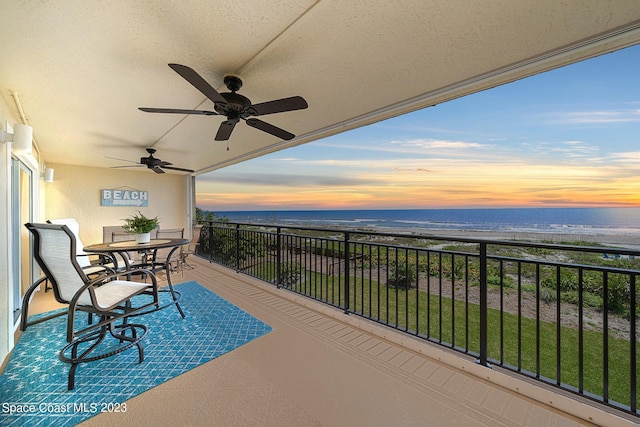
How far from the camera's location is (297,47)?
5.33 feet

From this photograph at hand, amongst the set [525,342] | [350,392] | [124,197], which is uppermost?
[124,197]

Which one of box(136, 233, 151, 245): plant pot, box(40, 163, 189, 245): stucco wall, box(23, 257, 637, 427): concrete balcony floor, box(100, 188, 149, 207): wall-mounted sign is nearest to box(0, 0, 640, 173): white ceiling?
box(136, 233, 151, 245): plant pot

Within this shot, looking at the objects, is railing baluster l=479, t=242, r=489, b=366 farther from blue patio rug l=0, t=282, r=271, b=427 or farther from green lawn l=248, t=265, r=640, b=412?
blue patio rug l=0, t=282, r=271, b=427

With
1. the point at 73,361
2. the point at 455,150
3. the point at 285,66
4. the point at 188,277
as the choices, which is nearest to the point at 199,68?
the point at 285,66

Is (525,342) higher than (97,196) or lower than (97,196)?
lower

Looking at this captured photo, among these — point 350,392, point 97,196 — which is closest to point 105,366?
point 350,392

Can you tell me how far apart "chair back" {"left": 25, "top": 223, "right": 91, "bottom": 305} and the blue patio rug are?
0.56 m

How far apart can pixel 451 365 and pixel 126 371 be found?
2.53 m

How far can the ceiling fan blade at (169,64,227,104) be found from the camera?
1425 mm

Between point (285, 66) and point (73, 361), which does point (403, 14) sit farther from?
point (73, 361)

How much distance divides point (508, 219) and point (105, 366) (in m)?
17.6

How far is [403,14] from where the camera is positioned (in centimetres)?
133

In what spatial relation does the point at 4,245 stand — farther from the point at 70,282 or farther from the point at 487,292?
the point at 487,292

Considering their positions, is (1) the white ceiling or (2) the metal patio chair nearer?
(1) the white ceiling
